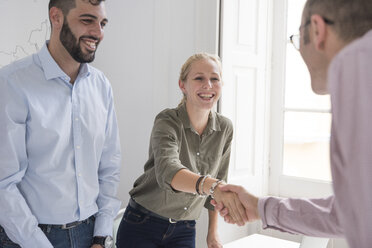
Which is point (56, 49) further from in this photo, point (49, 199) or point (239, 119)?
point (239, 119)

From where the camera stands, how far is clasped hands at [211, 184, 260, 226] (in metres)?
1.79

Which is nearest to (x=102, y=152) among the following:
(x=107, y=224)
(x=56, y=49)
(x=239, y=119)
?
(x=107, y=224)

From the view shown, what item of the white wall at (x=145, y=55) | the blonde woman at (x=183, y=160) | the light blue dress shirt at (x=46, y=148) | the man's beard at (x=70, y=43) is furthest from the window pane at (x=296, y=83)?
the man's beard at (x=70, y=43)

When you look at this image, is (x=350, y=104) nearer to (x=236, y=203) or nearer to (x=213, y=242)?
(x=236, y=203)

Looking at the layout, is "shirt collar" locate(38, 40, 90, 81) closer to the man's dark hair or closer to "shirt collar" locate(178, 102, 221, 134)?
the man's dark hair

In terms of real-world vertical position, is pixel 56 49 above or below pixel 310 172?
above

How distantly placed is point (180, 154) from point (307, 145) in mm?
1454

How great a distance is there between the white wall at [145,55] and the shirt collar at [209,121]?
2.65ft

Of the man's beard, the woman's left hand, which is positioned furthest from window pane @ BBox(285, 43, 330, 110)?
the man's beard

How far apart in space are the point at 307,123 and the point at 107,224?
1827 mm

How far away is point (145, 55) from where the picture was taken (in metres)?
3.29

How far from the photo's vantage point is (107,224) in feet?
6.19

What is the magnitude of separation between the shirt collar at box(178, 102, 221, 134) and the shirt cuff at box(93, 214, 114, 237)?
0.54m

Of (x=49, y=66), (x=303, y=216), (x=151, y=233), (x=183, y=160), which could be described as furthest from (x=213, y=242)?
(x=49, y=66)
